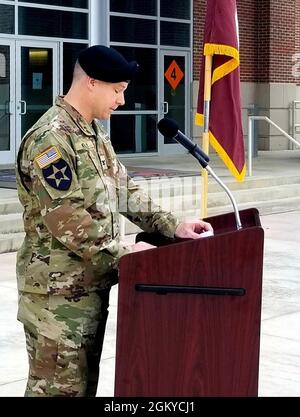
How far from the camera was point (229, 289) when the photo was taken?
9.56ft

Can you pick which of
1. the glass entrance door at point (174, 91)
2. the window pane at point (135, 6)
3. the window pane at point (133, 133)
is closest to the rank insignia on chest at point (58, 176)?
the window pane at point (133, 133)

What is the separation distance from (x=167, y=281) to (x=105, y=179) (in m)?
0.50

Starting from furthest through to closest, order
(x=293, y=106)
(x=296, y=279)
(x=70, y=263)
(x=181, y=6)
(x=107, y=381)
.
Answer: (x=293, y=106) → (x=181, y=6) → (x=296, y=279) → (x=107, y=381) → (x=70, y=263)

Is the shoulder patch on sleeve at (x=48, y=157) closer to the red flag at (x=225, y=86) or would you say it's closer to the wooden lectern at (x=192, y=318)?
the wooden lectern at (x=192, y=318)

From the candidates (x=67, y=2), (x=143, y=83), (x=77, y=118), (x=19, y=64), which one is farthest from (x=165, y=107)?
(x=77, y=118)

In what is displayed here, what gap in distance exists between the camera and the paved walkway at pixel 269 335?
5309 mm

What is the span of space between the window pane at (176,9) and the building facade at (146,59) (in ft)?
0.07

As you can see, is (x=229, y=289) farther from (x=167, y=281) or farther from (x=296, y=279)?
(x=296, y=279)

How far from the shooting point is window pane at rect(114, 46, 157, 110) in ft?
61.2

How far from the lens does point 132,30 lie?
61.2ft

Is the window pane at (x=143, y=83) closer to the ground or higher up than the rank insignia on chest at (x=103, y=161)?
higher up

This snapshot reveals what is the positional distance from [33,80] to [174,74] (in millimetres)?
4114
